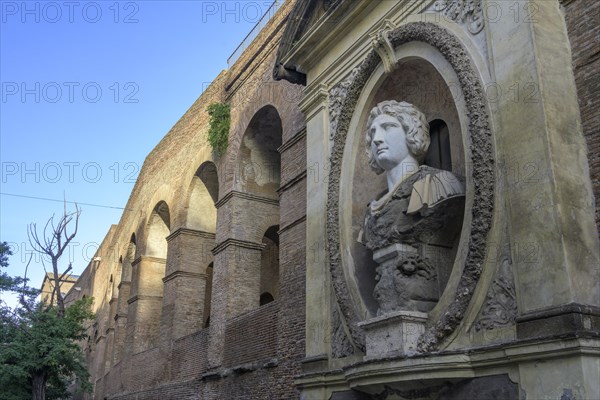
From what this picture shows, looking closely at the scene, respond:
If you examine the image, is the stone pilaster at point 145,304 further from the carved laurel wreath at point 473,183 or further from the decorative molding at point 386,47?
the decorative molding at point 386,47

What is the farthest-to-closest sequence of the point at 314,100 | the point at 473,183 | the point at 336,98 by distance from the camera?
the point at 314,100 → the point at 336,98 → the point at 473,183

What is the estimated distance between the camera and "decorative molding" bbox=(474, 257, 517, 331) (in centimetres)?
474

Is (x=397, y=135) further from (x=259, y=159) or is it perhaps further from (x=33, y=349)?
(x=33, y=349)

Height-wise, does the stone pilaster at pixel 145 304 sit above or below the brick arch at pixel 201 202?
below

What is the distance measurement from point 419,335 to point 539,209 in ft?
5.06

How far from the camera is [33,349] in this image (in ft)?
49.1

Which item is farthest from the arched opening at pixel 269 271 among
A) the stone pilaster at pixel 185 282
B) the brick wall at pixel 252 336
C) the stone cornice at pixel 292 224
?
the stone cornice at pixel 292 224

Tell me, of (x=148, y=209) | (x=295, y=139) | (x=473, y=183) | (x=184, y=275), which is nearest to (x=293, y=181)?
(x=295, y=139)

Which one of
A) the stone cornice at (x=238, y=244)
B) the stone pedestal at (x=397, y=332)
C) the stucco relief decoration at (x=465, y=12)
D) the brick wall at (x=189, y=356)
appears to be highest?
the stucco relief decoration at (x=465, y=12)

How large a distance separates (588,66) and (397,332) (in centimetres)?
263

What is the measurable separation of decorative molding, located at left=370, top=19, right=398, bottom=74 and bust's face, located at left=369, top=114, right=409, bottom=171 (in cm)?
71

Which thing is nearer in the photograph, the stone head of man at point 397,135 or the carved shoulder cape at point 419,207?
the carved shoulder cape at point 419,207

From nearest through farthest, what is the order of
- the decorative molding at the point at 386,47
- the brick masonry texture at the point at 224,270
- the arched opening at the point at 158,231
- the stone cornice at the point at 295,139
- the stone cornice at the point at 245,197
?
the decorative molding at the point at 386,47, the brick masonry texture at the point at 224,270, the stone cornice at the point at 295,139, the stone cornice at the point at 245,197, the arched opening at the point at 158,231

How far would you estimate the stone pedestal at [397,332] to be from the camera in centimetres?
542
